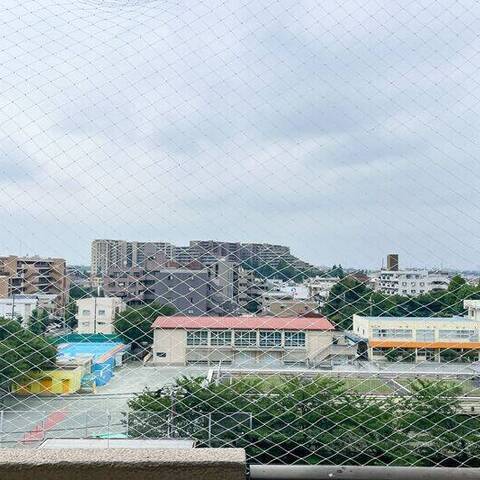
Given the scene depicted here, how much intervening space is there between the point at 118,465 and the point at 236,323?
32cm

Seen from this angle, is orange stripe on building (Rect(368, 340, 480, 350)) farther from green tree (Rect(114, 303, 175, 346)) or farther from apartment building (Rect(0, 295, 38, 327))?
apartment building (Rect(0, 295, 38, 327))

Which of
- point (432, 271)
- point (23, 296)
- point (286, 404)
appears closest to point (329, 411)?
point (286, 404)

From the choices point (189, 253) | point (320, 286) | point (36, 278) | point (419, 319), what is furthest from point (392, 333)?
point (36, 278)

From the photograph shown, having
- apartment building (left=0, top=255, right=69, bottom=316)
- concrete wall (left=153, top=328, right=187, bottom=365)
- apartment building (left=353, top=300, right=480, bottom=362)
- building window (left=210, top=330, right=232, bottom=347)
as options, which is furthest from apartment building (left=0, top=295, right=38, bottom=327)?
apartment building (left=353, top=300, right=480, bottom=362)

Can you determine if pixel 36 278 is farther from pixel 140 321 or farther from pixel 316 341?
pixel 316 341

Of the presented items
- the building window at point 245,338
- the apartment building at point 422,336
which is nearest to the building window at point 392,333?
the apartment building at point 422,336

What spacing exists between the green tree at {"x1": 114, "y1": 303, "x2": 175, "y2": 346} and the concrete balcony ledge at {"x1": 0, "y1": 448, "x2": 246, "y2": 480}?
0.22 metres

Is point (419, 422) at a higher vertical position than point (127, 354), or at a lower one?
lower

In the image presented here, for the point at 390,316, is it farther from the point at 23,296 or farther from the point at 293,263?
the point at 23,296

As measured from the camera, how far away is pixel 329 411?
0.92 meters

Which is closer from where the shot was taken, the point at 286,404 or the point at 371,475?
the point at 371,475

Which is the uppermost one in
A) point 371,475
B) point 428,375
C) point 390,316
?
point 390,316

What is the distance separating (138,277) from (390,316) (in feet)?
1.63

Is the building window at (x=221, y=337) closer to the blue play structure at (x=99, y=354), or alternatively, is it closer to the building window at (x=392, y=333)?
the blue play structure at (x=99, y=354)
